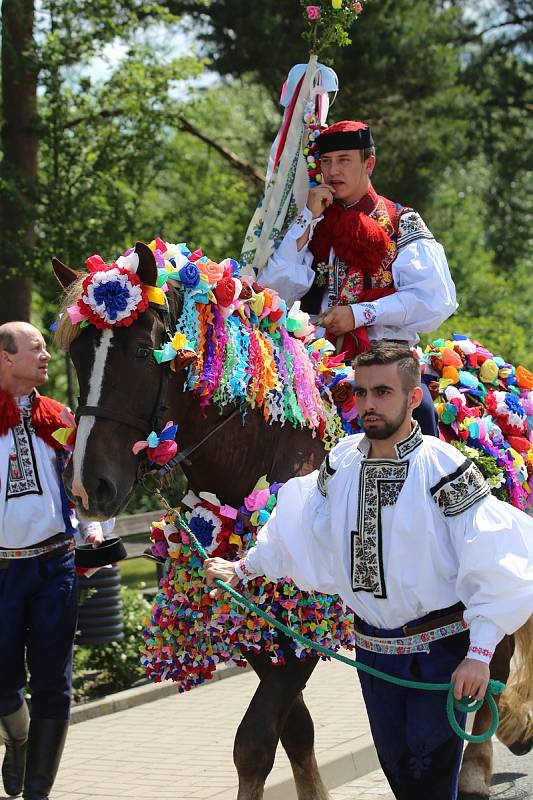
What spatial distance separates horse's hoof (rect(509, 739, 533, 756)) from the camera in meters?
6.51

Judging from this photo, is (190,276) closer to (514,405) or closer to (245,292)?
(245,292)

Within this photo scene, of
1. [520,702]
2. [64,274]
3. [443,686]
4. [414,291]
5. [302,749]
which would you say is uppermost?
[64,274]

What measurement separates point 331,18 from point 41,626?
318 cm

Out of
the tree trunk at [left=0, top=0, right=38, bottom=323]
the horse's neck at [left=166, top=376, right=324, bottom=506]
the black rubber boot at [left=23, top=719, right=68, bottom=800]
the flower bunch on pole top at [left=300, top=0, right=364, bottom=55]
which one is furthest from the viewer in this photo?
the tree trunk at [left=0, top=0, right=38, bottom=323]

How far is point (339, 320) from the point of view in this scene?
5590 mm

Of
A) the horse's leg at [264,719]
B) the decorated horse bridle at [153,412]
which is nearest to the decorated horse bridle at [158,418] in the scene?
the decorated horse bridle at [153,412]

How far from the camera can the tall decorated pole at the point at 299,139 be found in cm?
593

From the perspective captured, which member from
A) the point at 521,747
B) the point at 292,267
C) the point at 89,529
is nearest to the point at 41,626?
the point at 89,529

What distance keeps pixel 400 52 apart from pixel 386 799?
37.1 feet

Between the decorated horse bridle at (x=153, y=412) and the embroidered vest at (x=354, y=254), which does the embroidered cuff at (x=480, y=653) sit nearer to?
the decorated horse bridle at (x=153, y=412)

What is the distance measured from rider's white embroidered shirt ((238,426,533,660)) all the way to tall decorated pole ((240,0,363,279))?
2.03 m

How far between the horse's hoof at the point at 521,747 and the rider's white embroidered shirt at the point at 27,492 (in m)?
2.67

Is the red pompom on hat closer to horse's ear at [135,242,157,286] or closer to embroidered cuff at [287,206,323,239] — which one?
embroidered cuff at [287,206,323,239]

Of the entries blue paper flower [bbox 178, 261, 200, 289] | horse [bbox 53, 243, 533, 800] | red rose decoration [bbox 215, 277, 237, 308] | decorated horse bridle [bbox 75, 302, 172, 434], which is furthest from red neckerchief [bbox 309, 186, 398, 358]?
decorated horse bridle [bbox 75, 302, 172, 434]
